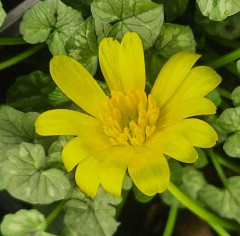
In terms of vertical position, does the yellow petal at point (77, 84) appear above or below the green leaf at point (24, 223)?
above

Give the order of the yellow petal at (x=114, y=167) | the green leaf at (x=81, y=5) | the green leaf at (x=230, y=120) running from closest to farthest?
the yellow petal at (x=114, y=167) < the green leaf at (x=230, y=120) < the green leaf at (x=81, y=5)

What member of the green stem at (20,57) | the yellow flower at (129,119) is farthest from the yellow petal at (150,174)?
the green stem at (20,57)

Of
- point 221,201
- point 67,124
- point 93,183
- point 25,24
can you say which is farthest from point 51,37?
point 221,201

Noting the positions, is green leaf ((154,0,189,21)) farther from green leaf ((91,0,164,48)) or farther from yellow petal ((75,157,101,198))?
yellow petal ((75,157,101,198))

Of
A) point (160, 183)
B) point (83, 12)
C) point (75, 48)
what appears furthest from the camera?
point (83, 12)

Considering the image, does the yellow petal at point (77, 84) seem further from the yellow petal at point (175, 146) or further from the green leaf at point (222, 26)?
the green leaf at point (222, 26)

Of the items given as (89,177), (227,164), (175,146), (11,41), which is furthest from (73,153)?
(227,164)

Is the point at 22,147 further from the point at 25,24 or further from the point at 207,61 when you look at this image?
the point at 207,61
